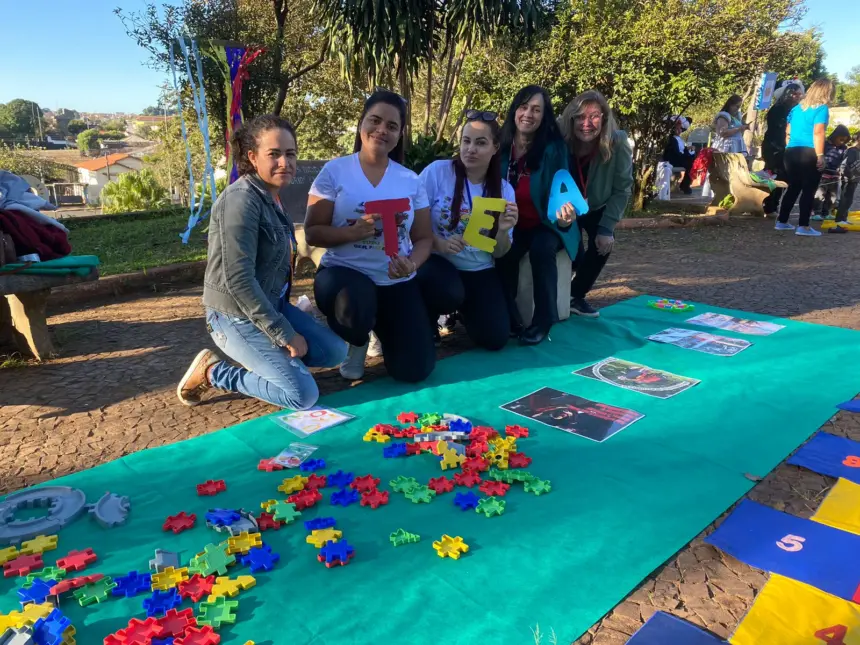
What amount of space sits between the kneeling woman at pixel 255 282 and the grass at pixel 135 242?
3.45 meters

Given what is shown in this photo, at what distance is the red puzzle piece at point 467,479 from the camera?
2486mm

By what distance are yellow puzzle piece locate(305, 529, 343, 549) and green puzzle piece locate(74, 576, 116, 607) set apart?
0.62 metres

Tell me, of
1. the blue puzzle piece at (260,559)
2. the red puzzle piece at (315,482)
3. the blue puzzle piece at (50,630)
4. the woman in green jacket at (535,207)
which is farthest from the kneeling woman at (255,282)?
the woman in green jacket at (535,207)

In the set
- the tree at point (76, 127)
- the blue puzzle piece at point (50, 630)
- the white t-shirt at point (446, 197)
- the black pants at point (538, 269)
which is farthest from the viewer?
the tree at point (76, 127)

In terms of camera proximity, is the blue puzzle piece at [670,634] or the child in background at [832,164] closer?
the blue puzzle piece at [670,634]

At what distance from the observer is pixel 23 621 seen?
169cm

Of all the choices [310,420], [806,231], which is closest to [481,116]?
[310,420]

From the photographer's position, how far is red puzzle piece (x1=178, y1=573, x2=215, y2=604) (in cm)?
185

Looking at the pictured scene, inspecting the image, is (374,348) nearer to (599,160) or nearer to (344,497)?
(344,497)

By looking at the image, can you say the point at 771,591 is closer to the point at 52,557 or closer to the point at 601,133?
the point at 52,557

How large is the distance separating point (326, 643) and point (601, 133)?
12.3 ft

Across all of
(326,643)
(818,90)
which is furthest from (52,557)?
(818,90)

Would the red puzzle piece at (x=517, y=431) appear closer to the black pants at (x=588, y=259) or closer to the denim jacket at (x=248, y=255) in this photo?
the denim jacket at (x=248, y=255)

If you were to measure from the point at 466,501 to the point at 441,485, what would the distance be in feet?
0.49
